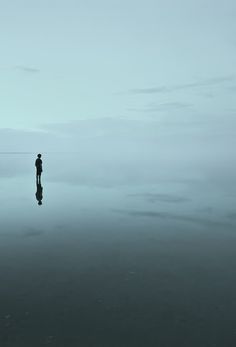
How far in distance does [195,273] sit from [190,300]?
1.90 meters

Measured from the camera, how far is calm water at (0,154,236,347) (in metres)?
7.39

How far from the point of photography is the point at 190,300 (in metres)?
8.81

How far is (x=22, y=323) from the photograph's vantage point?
771 centimetres

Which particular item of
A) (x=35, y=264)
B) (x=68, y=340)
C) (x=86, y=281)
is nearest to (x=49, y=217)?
(x=35, y=264)

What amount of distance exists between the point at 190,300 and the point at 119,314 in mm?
1789

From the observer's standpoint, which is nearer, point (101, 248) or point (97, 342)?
point (97, 342)

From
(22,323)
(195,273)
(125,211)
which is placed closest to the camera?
(22,323)

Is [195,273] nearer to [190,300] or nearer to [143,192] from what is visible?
[190,300]

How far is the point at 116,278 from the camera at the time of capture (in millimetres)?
10148

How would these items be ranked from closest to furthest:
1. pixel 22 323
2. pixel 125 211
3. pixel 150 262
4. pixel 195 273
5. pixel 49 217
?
pixel 22 323 < pixel 195 273 < pixel 150 262 < pixel 49 217 < pixel 125 211

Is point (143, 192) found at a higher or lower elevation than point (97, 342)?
higher

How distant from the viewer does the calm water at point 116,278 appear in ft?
24.2

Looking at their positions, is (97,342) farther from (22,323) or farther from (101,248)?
(101,248)

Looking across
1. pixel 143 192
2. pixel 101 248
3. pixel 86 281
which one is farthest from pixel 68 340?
pixel 143 192
